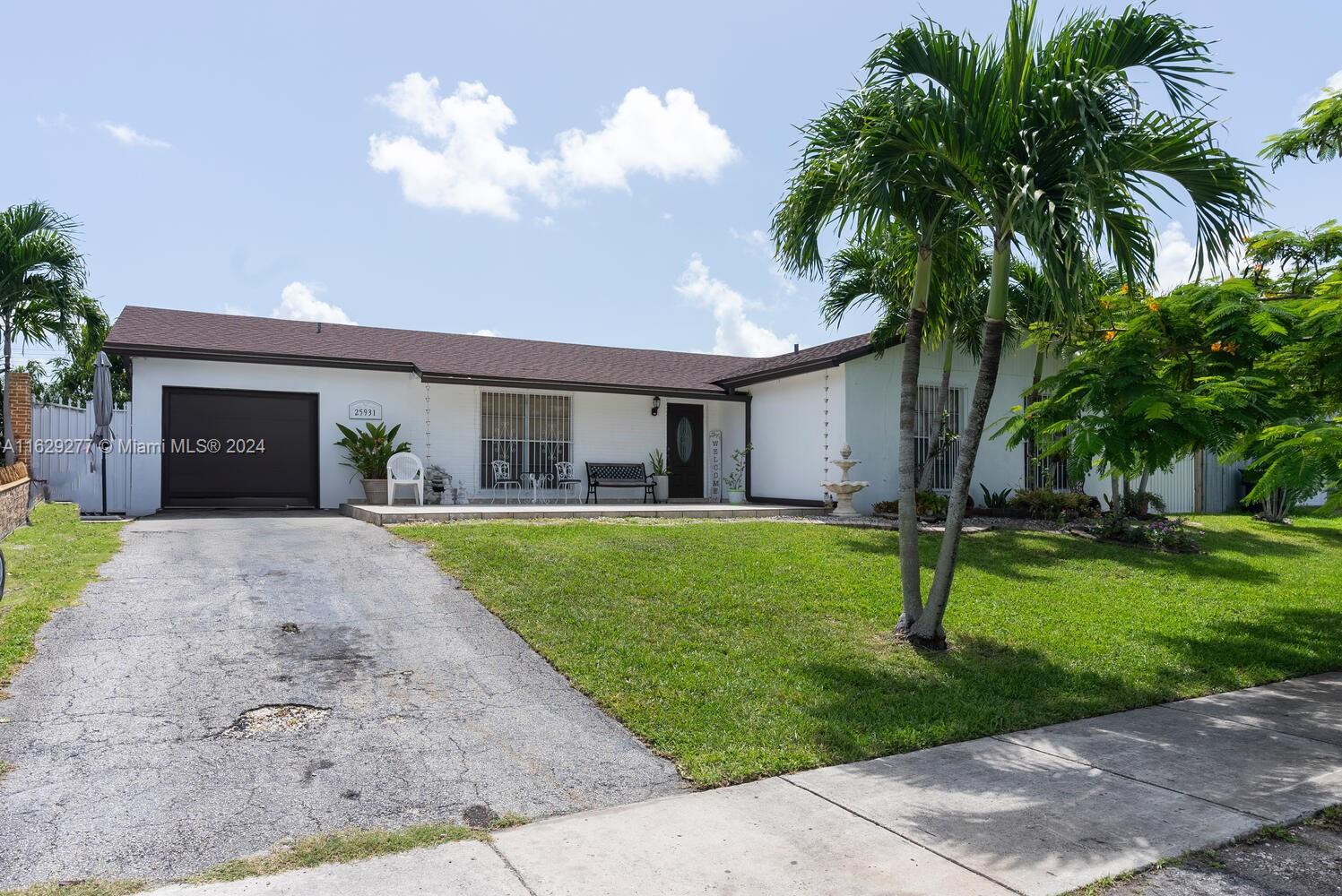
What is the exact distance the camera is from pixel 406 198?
1414cm

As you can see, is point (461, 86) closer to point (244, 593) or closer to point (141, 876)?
point (244, 593)

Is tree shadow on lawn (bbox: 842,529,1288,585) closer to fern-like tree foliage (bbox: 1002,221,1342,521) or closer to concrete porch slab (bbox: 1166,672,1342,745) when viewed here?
concrete porch slab (bbox: 1166,672,1342,745)

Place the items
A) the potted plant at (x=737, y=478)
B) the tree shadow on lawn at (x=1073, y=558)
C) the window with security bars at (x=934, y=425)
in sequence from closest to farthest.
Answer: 1. the tree shadow on lawn at (x=1073, y=558)
2. the window with security bars at (x=934, y=425)
3. the potted plant at (x=737, y=478)

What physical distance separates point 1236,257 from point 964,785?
480 centimetres

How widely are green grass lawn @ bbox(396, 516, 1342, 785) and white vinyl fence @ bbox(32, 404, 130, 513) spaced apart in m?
6.70

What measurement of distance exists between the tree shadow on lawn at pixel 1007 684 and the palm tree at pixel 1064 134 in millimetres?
1855

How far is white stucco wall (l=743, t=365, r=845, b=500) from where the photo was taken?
15750 millimetres

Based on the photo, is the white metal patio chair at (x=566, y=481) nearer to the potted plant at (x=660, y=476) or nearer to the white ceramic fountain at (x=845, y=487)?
the potted plant at (x=660, y=476)

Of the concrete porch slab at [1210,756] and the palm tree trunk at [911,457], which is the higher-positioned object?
the palm tree trunk at [911,457]

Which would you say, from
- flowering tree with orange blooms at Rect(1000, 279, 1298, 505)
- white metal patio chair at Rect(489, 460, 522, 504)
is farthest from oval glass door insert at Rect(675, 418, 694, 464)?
flowering tree with orange blooms at Rect(1000, 279, 1298, 505)

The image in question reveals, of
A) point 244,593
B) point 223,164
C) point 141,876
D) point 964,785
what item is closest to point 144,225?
point 223,164

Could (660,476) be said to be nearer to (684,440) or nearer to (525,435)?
(684,440)

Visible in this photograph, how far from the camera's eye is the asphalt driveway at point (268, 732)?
344 cm

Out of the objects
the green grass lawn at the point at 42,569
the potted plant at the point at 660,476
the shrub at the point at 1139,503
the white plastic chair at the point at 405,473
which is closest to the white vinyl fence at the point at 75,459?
the green grass lawn at the point at 42,569
